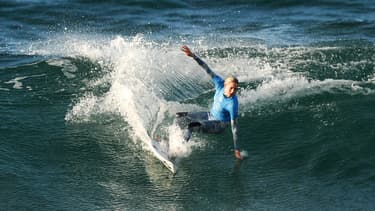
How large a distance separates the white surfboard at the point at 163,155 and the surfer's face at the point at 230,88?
1.68 metres

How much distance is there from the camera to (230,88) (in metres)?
12.2

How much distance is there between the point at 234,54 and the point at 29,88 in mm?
7029

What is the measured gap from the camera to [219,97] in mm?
12609

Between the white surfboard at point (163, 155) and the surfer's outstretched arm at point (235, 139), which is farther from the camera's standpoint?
the white surfboard at point (163, 155)

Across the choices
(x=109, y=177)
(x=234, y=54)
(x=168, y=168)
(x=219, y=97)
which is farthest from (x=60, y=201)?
(x=234, y=54)

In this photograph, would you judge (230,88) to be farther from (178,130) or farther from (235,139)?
(178,130)

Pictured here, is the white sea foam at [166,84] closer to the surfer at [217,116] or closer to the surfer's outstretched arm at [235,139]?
the surfer at [217,116]

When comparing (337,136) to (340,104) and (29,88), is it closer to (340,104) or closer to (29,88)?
(340,104)

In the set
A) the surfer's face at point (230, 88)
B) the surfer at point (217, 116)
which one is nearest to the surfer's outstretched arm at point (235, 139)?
the surfer at point (217, 116)

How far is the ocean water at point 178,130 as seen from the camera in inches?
460

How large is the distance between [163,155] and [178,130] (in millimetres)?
648

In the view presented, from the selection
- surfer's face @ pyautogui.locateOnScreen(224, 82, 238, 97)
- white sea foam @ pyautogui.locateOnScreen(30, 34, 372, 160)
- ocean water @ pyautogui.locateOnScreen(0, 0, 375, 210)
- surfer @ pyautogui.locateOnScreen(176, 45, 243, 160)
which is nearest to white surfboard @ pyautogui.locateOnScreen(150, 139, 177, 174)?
ocean water @ pyautogui.locateOnScreen(0, 0, 375, 210)

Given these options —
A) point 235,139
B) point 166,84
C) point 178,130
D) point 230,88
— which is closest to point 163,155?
point 178,130

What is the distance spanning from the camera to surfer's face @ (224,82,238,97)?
12.1 meters
